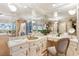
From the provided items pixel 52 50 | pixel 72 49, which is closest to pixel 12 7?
pixel 52 50

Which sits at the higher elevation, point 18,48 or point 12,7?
point 12,7

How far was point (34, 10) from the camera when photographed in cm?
194

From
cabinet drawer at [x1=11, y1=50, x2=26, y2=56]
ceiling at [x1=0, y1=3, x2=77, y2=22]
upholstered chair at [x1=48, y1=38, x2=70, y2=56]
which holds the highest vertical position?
ceiling at [x1=0, y1=3, x2=77, y2=22]

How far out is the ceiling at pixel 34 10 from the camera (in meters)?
1.93

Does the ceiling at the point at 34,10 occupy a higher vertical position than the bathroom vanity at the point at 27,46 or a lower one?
higher

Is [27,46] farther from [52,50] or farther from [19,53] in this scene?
[52,50]

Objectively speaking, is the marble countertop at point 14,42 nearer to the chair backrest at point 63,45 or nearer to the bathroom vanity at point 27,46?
the bathroom vanity at point 27,46

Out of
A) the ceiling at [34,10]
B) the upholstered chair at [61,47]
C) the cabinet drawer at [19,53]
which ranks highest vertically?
the ceiling at [34,10]

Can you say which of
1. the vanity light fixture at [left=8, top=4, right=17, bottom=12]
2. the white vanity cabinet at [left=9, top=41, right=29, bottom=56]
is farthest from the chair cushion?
the vanity light fixture at [left=8, top=4, right=17, bottom=12]

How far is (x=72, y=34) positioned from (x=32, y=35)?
534mm

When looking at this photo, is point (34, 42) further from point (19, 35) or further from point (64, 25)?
point (64, 25)

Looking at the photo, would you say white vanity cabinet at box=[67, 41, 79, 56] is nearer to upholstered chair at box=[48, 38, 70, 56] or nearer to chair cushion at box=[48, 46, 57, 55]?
upholstered chair at box=[48, 38, 70, 56]

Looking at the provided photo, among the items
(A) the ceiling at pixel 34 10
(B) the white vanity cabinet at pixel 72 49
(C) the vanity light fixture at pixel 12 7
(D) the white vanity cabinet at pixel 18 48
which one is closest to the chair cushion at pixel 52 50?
(B) the white vanity cabinet at pixel 72 49

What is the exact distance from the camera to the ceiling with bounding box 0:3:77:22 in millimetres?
1930
